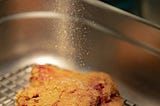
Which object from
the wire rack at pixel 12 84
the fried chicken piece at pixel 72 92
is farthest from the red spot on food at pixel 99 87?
the wire rack at pixel 12 84

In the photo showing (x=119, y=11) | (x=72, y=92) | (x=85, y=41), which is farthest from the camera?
(x=85, y=41)

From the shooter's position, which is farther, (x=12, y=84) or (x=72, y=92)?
(x=12, y=84)

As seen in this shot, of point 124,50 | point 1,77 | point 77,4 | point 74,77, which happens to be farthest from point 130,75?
point 1,77

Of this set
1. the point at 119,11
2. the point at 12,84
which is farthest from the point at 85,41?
the point at 12,84

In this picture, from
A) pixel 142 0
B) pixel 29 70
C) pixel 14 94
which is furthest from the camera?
pixel 142 0

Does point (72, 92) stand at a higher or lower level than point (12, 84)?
lower

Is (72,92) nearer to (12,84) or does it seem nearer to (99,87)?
(99,87)

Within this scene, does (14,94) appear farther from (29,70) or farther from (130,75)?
(130,75)

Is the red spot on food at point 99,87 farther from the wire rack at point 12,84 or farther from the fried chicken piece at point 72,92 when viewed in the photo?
the wire rack at point 12,84

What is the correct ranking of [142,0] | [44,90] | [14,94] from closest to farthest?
[44,90], [14,94], [142,0]
